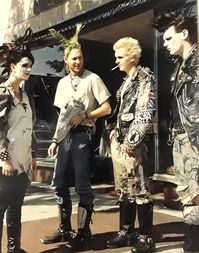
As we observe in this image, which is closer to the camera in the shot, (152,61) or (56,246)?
(152,61)

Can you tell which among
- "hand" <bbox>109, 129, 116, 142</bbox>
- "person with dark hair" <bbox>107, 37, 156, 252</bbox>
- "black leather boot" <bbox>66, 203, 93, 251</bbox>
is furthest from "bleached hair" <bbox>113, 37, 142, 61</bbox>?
"black leather boot" <bbox>66, 203, 93, 251</bbox>

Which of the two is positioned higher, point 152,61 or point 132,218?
point 152,61

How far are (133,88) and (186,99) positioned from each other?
0.47 metres

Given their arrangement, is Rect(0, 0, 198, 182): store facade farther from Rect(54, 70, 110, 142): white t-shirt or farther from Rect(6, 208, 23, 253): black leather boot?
Rect(6, 208, 23, 253): black leather boot

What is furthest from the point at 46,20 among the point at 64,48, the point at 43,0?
the point at 64,48

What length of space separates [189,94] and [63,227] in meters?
1.45

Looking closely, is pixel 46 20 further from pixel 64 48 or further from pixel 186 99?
pixel 186 99

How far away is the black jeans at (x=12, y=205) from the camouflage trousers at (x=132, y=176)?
735 mm

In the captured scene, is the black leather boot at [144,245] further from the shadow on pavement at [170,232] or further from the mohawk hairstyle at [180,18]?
the mohawk hairstyle at [180,18]

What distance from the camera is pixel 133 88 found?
10.3 feet

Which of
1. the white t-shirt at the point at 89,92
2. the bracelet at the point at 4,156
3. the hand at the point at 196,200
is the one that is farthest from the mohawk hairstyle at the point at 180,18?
the bracelet at the point at 4,156

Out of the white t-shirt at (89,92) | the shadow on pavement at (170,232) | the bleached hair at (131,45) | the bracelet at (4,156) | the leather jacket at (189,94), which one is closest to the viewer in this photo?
the leather jacket at (189,94)

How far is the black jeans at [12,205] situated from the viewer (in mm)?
3295

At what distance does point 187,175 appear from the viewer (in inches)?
111
